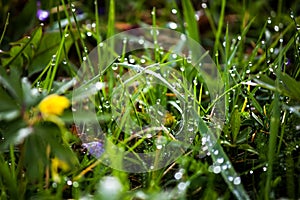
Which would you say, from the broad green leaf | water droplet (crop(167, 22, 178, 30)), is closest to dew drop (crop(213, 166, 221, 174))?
the broad green leaf

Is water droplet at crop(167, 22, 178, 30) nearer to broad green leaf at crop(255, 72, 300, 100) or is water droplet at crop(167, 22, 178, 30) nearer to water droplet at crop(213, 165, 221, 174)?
broad green leaf at crop(255, 72, 300, 100)

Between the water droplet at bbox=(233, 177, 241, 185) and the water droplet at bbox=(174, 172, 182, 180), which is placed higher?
the water droplet at bbox=(233, 177, 241, 185)

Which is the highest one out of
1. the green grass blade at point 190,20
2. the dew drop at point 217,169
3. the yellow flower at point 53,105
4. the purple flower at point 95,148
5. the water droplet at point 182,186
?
the yellow flower at point 53,105

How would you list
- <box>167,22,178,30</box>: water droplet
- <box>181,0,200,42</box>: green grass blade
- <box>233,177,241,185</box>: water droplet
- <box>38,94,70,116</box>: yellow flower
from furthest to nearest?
<box>167,22,178,30</box>: water droplet
<box>181,0,200,42</box>: green grass blade
<box>233,177,241,185</box>: water droplet
<box>38,94,70,116</box>: yellow flower

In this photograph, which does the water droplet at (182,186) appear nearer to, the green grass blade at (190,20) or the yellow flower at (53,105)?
the yellow flower at (53,105)

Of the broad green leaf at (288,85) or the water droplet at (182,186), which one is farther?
the broad green leaf at (288,85)

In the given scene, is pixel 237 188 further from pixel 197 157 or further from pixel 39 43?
pixel 39 43

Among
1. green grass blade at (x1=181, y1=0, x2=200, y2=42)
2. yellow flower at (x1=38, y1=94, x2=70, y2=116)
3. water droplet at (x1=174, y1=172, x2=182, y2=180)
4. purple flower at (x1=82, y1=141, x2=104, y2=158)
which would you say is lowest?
water droplet at (x1=174, y1=172, x2=182, y2=180)

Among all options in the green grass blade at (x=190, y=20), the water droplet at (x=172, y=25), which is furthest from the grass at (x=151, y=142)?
the water droplet at (x=172, y=25)

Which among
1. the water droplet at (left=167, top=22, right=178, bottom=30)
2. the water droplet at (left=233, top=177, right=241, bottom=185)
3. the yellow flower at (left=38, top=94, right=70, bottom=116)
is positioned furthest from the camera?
the water droplet at (left=167, top=22, right=178, bottom=30)
